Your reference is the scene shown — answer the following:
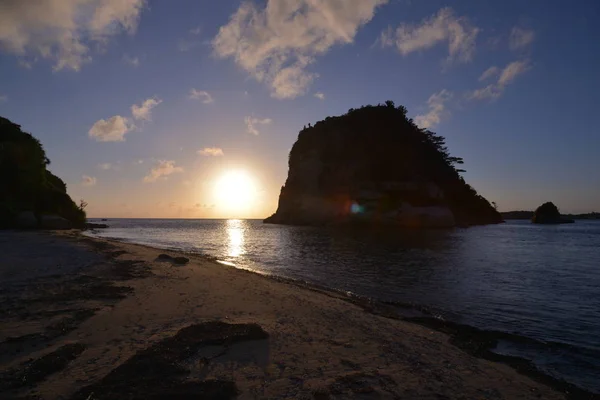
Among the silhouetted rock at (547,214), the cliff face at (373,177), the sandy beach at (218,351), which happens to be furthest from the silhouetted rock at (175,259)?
the silhouetted rock at (547,214)

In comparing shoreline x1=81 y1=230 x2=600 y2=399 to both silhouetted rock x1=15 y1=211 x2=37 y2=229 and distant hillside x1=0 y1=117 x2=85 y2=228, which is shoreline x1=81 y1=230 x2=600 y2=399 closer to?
silhouetted rock x1=15 y1=211 x2=37 y2=229

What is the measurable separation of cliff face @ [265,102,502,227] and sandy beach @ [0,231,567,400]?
2692 inches

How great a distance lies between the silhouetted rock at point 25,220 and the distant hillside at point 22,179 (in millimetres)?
445

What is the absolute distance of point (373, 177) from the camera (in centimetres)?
8069

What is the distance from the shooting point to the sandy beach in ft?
15.7

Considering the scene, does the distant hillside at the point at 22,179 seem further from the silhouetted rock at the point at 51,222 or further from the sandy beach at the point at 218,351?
the sandy beach at the point at 218,351

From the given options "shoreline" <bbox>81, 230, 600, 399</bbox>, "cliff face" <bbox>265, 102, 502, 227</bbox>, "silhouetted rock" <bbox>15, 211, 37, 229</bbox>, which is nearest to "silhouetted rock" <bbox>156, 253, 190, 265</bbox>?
"shoreline" <bbox>81, 230, 600, 399</bbox>

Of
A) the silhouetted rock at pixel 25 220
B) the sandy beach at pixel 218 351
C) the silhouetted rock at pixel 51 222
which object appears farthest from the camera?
the silhouetted rock at pixel 51 222

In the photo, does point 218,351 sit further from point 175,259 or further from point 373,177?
point 373,177

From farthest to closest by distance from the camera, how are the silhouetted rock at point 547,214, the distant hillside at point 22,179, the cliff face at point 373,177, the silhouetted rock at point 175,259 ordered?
1. the silhouetted rock at point 547,214
2. the cliff face at point 373,177
3. the distant hillside at point 22,179
4. the silhouetted rock at point 175,259

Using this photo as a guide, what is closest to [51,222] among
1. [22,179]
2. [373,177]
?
A: [22,179]

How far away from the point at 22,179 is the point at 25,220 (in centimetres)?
814

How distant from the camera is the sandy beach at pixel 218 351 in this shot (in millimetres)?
4777

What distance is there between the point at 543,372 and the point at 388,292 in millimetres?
7354
